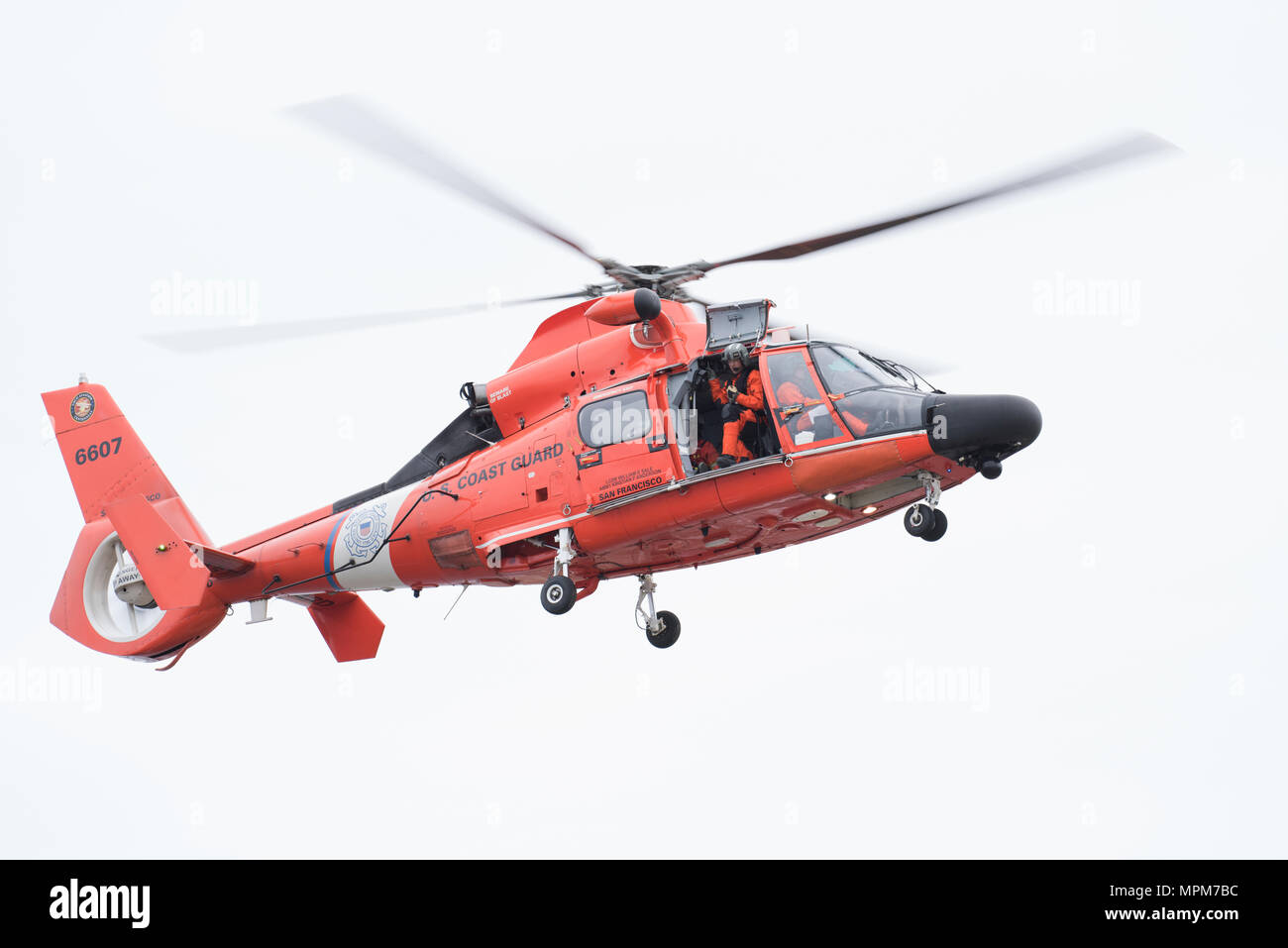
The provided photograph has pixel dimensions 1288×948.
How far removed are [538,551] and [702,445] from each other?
231cm

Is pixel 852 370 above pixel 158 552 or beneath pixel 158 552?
above

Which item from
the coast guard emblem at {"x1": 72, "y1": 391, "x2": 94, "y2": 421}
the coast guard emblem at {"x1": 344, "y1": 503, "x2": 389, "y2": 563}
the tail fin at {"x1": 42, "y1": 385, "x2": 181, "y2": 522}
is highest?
the coast guard emblem at {"x1": 72, "y1": 391, "x2": 94, "y2": 421}

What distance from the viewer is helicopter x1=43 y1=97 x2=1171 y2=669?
44.6 feet

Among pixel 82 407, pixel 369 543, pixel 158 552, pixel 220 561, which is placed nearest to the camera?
pixel 369 543

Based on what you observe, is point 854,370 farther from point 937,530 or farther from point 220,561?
point 220,561

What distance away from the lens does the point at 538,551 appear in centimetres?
1555

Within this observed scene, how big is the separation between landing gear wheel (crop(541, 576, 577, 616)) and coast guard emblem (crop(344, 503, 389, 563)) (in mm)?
2464

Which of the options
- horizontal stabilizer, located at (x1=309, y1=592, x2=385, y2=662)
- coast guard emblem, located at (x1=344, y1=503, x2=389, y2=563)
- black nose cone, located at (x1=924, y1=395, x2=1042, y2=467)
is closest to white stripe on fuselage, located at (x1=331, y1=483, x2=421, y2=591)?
coast guard emblem, located at (x1=344, y1=503, x2=389, y2=563)

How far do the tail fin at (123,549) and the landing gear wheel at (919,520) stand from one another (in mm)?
8577

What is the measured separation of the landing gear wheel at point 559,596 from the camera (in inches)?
585

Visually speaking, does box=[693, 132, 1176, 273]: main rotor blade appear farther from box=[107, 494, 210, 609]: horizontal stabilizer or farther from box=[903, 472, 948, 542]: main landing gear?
box=[107, 494, 210, 609]: horizontal stabilizer

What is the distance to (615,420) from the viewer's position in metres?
14.9

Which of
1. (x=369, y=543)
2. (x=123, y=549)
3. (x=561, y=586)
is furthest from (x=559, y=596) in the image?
(x=123, y=549)

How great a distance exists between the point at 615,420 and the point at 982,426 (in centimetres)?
379
